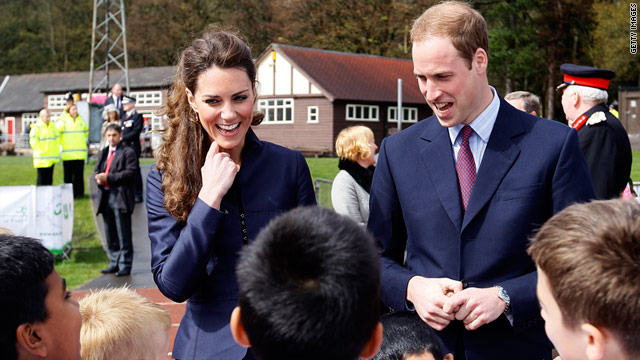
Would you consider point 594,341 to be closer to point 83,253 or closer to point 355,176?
point 355,176

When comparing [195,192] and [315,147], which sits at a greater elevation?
[195,192]

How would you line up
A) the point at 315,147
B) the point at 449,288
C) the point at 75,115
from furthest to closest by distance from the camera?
the point at 315,147
the point at 75,115
the point at 449,288

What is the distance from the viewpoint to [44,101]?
6688 centimetres

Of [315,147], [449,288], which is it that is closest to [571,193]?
[449,288]

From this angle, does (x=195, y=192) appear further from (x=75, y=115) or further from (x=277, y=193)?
(x=75, y=115)

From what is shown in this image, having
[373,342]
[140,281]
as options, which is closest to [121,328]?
[373,342]

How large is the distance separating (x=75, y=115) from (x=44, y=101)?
52.9 meters

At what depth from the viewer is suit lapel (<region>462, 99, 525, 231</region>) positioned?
2.56 metres

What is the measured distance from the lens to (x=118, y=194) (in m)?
10.6

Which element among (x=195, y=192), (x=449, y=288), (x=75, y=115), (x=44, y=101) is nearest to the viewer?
(x=449, y=288)

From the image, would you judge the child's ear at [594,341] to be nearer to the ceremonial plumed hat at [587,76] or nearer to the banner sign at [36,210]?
the ceremonial plumed hat at [587,76]

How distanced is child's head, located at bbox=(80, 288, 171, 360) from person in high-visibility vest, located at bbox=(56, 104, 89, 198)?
15.5 metres

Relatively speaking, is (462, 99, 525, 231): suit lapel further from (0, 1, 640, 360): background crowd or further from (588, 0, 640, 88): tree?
(588, 0, 640, 88): tree

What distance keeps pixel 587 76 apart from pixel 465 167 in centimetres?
344
